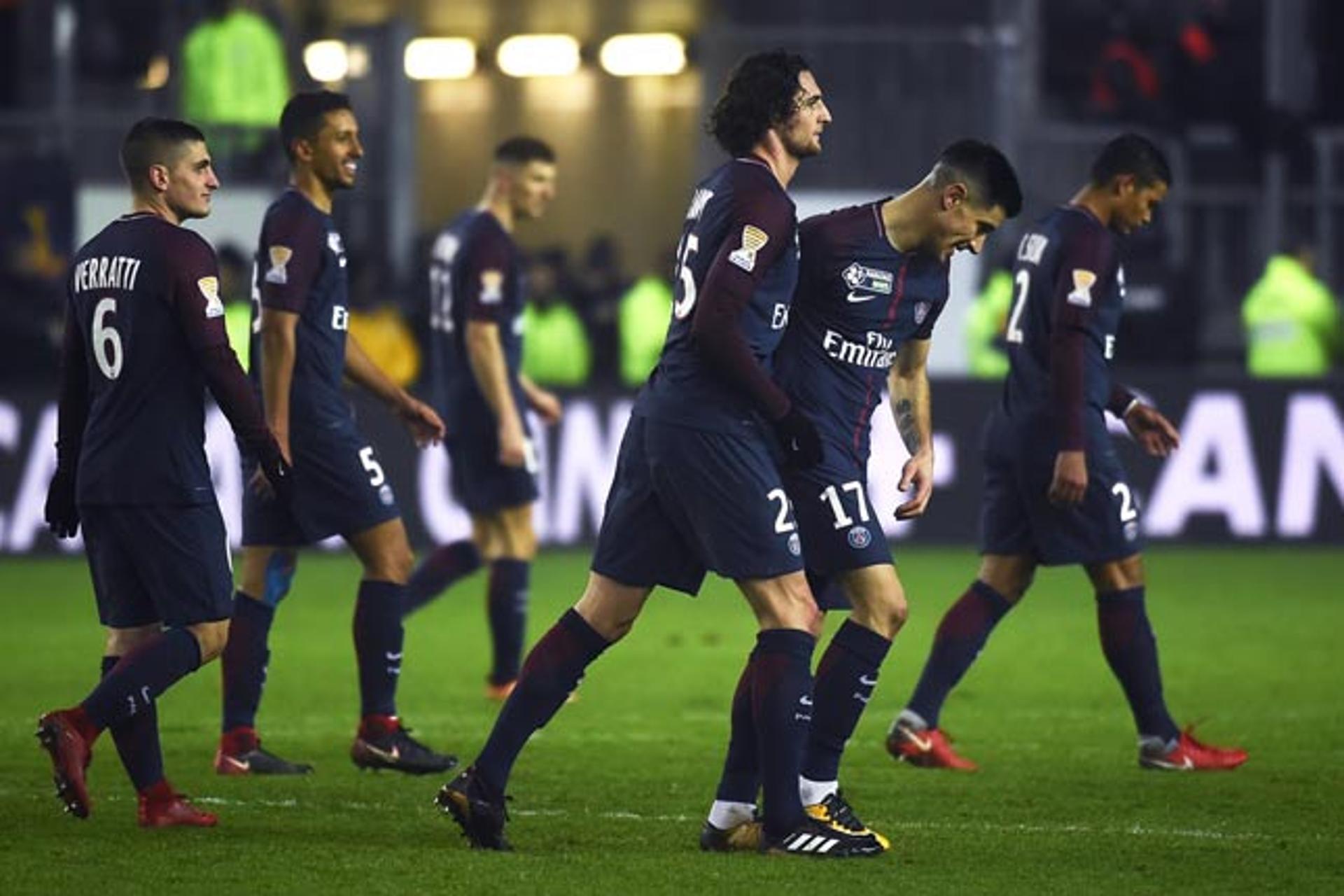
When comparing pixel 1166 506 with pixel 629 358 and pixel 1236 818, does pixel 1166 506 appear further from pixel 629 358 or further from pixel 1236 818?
pixel 1236 818

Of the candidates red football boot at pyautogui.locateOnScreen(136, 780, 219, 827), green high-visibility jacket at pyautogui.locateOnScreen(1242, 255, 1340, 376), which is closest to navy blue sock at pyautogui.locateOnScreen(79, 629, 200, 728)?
red football boot at pyautogui.locateOnScreen(136, 780, 219, 827)

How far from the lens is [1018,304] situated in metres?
10.9

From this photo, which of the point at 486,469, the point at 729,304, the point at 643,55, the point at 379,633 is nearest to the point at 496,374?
the point at 486,469

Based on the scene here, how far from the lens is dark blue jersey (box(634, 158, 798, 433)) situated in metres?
8.28

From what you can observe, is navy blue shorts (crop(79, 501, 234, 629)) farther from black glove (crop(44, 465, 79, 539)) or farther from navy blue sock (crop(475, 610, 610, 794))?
navy blue sock (crop(475, 610, 610, 794))

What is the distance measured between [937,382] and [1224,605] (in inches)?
122

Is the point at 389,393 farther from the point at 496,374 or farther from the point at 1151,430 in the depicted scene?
the point at 1151,430

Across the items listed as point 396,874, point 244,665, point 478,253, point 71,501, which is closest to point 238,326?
point 478,253

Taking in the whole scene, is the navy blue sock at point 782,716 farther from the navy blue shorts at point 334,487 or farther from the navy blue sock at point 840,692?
the navy blue shorts at point 334,487

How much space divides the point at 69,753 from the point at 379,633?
215cm

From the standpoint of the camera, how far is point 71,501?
9188mm

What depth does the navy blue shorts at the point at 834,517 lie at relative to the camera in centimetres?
877

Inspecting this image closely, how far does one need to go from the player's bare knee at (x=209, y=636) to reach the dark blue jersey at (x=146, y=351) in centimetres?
36

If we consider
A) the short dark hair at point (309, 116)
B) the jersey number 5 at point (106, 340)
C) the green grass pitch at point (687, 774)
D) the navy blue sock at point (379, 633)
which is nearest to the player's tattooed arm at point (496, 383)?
the green grass pitch at point (687, 774)
